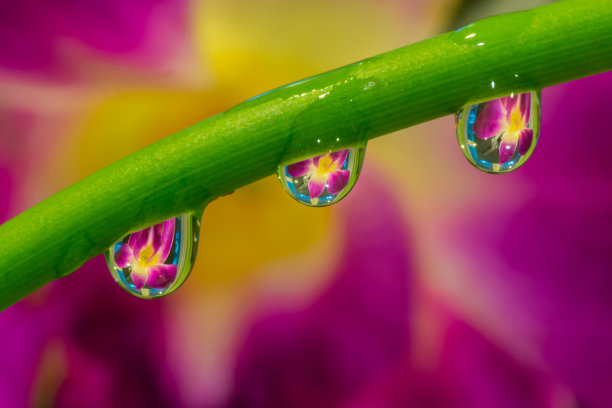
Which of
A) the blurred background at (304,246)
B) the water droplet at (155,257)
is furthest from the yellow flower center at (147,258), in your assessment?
the blurred background at (304,246)

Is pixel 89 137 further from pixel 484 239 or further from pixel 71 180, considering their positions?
pixel 484 239

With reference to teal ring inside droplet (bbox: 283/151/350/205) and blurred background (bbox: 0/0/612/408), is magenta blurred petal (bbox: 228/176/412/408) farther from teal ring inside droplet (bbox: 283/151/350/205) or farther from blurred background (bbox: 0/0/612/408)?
teal ring inside droplet (bbox: 283/151/350/205)

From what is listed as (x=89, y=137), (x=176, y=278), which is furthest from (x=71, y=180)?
(x=176, y=278)

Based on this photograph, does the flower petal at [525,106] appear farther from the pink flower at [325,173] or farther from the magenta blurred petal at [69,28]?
the magenta blurred petal at [69,28]

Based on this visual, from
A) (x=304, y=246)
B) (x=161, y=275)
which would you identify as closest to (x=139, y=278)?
(x=161, y=275)

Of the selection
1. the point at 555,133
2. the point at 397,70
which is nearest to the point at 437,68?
the point at 397,70

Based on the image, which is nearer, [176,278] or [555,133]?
[176,278]
